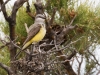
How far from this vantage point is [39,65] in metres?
1.41

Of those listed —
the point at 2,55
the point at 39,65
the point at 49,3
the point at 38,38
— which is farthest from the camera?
the point at 2,55

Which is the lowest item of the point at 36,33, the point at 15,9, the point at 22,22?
the point at 22,22

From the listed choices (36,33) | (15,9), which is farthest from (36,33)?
(15,9)

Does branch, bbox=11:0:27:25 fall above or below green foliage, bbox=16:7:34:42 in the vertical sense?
above

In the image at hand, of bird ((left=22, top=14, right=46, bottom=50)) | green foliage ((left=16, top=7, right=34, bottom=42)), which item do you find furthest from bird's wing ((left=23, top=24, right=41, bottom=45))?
green foliage ((left=16, top=7, right=34, bottom=42))

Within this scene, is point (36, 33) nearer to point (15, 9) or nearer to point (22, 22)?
Answer: point (15, 9)

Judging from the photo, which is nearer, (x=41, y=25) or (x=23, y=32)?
(x=41, y=25)

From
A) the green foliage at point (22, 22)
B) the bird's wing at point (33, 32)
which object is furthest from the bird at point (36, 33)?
the green foliage at point (22, 22)

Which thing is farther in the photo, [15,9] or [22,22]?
[22,22]

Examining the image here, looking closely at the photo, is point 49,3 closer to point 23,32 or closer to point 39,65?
point 23,32

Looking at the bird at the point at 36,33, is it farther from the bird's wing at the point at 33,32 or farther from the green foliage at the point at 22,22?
the green foliage at the point at 22,22


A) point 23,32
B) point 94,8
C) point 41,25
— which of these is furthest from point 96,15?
point 41,25

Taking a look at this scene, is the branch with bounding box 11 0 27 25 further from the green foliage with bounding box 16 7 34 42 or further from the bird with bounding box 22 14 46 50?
the green foliage with bounding box 16 7 34 42

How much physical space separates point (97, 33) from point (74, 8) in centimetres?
23
